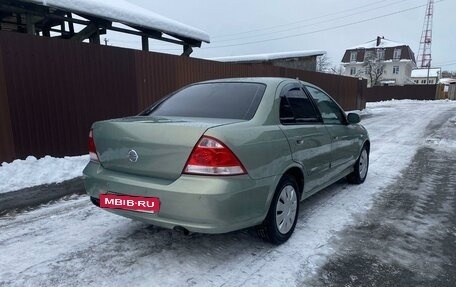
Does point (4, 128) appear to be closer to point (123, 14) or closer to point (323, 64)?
point (123, 14)

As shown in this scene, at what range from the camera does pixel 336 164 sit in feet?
14.9

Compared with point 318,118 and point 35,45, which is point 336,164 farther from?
point 35,45

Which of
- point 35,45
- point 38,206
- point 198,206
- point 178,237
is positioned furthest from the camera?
point 35,45

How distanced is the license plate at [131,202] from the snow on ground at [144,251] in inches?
18.2

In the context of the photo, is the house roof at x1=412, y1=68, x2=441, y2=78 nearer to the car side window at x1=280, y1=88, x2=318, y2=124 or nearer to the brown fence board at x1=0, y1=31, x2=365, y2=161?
the brown fence board at x1=0, y1=31, x2=365, y2=161

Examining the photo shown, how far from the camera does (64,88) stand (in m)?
6.96

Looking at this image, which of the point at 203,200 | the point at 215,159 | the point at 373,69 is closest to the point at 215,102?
the point at 215,159

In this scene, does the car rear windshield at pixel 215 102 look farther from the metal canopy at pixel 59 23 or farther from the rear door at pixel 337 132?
the metal canopy at pixel 59 23

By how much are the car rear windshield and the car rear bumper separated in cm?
70

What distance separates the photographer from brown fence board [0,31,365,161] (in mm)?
6203

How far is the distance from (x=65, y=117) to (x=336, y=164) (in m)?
5.21

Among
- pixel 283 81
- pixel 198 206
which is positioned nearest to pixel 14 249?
pixel 198 206

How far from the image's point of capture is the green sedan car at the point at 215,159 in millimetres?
2723

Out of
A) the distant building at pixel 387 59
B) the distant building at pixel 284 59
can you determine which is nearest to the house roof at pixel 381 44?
the distant building at pixel 387 59
